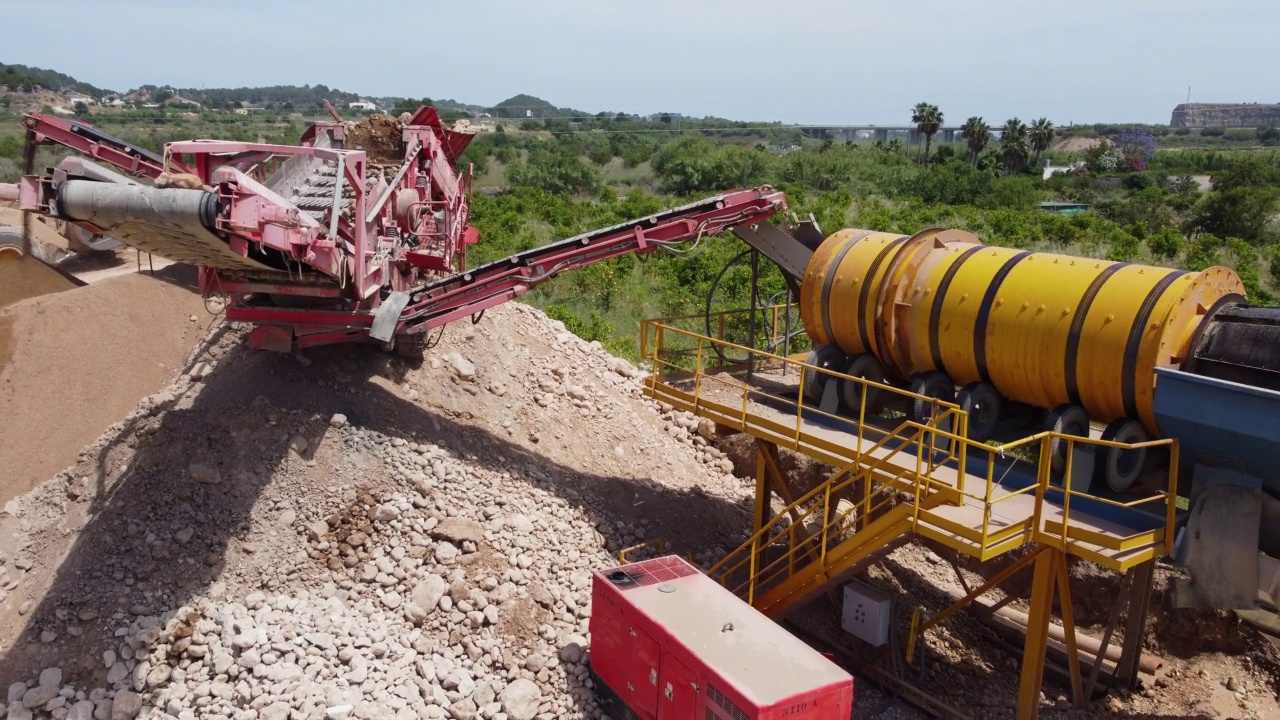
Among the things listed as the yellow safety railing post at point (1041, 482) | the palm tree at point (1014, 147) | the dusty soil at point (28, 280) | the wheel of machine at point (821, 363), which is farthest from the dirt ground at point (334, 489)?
the palm tree at point (1014, 147)

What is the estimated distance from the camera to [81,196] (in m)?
8.00

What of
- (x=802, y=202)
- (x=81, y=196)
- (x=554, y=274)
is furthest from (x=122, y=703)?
(x=802, y=202)

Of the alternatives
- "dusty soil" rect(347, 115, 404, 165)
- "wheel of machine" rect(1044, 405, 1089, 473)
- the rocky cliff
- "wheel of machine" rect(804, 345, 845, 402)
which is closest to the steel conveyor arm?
"wheel of machine" rect(804, 345, 845, 402)

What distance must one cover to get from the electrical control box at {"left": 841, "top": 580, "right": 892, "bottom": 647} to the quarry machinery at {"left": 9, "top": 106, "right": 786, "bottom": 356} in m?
4.54

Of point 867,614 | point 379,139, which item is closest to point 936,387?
point 867,614

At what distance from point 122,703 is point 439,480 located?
12.2 feet

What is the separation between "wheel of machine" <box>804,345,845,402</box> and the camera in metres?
11.6

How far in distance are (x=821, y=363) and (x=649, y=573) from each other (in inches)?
134

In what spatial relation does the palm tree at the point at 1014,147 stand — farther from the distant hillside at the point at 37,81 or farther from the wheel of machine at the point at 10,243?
the distant hillside at the point at 37,81

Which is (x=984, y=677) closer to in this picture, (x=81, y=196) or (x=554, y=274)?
(x=554, y=274)

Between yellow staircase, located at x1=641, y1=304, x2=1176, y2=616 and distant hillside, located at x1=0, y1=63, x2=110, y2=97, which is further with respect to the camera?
distant hillside, located at x1=0, y1=63, x2=110, y2=97

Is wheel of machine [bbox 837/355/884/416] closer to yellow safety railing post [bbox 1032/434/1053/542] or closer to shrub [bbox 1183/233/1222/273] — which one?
yellow safety railing post [bbox 1032/434/1053/542]

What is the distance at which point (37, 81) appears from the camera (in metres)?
102

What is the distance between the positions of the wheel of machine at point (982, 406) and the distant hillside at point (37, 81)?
105 m
